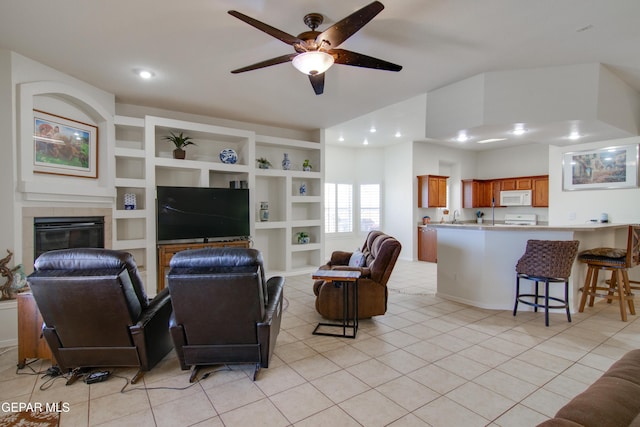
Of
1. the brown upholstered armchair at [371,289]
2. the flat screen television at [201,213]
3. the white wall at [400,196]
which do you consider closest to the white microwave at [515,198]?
the white wall at [400,196]

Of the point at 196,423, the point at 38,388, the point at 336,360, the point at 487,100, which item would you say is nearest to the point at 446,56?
the point at 487,100

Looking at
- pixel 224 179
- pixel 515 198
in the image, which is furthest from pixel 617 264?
pixel 224 179

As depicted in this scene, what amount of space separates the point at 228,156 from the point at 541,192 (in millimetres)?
7368

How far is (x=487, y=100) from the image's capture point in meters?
3.80

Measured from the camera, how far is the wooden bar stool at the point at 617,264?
3.72 metres

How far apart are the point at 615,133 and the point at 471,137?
195 centimetres

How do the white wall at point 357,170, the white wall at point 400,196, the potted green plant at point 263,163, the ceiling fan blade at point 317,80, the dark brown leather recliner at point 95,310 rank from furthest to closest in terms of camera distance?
the white wall at point 357,170 < the white wall at point 400,196 < the potted green plant at point 263,163 < the ceiling fan blade at point 317,80 < the dark brown leather recliner at point 95,310

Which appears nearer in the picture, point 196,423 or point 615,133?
point 196,423

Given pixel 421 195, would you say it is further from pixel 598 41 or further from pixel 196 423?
pixel 196 423

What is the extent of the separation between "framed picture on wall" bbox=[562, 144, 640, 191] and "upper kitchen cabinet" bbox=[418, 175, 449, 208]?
2585 millimetres

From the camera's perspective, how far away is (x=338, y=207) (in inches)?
326

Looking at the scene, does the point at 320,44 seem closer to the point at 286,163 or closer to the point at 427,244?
the point at 286,163

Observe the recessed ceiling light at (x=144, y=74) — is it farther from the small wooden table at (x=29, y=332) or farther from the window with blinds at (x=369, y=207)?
the window with blinds at (x=369, y=207)

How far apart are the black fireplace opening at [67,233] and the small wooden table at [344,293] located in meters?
3.03
